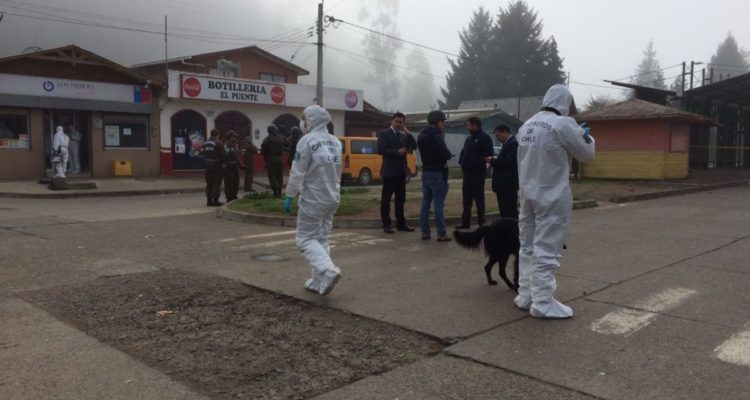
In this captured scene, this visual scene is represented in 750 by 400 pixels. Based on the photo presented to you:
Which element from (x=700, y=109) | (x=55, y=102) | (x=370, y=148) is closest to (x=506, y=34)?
(x=700, y=109)

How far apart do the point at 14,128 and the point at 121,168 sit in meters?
3.72

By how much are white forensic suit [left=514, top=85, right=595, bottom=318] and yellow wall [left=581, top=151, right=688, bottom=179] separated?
17.8 m

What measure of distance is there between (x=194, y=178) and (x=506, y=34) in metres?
60.2

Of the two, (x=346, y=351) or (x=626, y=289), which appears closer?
(x=346, y=351)

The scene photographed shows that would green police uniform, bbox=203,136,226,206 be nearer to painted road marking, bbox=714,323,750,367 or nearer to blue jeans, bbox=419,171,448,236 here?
blue jeans, bbox=419,171,448,236

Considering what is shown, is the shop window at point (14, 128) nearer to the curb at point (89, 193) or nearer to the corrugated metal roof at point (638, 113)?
the curb at point (89, 193)

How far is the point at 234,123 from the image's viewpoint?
88.6ft

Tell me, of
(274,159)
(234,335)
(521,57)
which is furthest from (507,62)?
(234,335)

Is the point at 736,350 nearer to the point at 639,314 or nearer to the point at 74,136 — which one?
the point at 639,314

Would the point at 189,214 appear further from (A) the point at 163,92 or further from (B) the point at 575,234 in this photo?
(A) the point at 163,92

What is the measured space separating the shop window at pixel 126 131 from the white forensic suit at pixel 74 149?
96cm

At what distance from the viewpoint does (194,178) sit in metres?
24.5

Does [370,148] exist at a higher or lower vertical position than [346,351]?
higher

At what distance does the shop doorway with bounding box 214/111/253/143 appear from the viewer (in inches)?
1040
